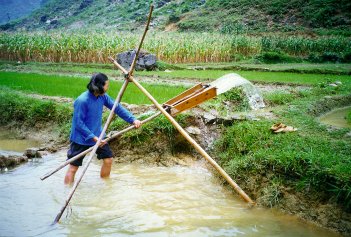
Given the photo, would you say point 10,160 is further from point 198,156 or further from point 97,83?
point 198,156

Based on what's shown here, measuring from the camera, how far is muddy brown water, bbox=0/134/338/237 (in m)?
3.54

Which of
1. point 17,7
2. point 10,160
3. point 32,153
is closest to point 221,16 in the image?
point 32,153

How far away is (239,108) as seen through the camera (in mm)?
7270

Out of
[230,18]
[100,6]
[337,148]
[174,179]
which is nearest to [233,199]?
[174,179]

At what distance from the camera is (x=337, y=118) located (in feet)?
23.3

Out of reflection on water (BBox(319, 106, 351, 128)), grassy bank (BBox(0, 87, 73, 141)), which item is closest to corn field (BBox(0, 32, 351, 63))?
grassy bank (BBox(0, 87, 73, 141))

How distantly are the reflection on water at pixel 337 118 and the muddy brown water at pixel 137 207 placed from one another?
2.94 m

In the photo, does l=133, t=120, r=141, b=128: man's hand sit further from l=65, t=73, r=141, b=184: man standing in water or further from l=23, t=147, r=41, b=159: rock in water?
l=23, t=147, r=41, b=159: rock in water

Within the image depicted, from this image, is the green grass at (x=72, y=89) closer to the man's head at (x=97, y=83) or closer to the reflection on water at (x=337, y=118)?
the man's head at (x=97, y=83)

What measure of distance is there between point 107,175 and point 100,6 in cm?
6383

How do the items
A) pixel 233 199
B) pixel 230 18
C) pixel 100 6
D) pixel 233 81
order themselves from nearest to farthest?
pixel 233 199 < pixel 233 81 < pixel 230 18 < pixel 100 6

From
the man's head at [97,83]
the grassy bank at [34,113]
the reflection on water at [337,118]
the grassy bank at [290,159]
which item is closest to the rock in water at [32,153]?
the grassy bank at [34,113]

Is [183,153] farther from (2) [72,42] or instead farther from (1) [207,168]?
(2) [72,42]

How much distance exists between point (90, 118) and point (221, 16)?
39161 millimetres
